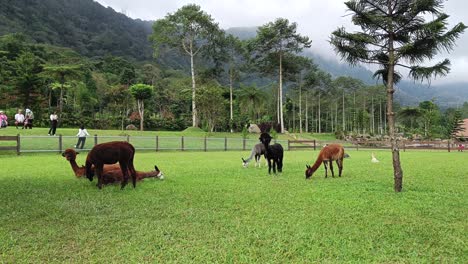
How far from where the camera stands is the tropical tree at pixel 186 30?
131ft

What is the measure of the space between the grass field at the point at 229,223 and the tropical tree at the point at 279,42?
3701 cm

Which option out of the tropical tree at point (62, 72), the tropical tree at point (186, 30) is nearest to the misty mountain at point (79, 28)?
the tropical tree at point (186, 30)

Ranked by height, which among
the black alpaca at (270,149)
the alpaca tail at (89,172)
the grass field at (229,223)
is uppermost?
the black alpaca at (270,149)

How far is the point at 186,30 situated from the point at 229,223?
39182 millimetres

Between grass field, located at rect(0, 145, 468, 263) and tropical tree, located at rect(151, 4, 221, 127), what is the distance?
32007 millimetres

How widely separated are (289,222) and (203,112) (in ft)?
115

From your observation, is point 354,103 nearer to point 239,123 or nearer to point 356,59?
point 239,123

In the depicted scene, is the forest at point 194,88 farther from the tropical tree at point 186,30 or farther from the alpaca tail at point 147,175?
the alpaca tail at point 147,175

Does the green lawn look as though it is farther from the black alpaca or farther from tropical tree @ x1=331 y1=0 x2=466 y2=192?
tropical tree @ x1=331 y1=0 x2=466 y2=192

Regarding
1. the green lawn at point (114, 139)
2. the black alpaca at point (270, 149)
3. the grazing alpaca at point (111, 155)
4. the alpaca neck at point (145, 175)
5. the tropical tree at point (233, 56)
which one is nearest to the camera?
the grazing alpaca at point (111, 155)

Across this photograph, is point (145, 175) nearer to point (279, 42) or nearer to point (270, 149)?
point (270, 149)

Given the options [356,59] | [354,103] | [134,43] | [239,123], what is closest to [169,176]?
[356,59]

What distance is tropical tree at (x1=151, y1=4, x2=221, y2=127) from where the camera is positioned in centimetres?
3991

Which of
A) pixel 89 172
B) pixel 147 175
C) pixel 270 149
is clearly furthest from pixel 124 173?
pixel 270 149
